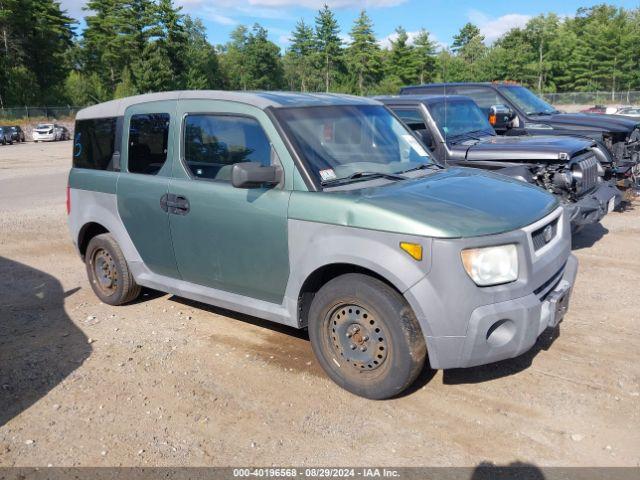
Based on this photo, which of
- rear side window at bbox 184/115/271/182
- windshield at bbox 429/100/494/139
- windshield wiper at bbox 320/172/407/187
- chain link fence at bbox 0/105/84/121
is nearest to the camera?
windshield wiper at bbox 320/172/407/187

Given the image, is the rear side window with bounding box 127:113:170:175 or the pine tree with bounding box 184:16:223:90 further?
the pine tree with bounding box 184:16:223:90

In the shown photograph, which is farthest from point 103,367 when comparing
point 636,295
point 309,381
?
point 636,295

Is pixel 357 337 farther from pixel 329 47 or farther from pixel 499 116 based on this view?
pixel 329 47

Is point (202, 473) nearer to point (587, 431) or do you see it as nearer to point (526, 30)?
point (587, 431)

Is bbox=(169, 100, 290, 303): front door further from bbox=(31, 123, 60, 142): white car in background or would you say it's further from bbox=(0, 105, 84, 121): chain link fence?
bbox=(0, 105, 84, 121): chain link fence

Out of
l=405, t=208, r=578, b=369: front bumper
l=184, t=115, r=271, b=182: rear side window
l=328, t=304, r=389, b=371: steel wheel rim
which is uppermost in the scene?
l=184, t=115, r=271, b=182: rear side window

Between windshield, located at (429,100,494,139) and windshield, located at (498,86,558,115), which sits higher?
windshield, located at (498,86,558,115)

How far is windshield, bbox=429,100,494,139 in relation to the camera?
802 cm

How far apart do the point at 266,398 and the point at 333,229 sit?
1.24m

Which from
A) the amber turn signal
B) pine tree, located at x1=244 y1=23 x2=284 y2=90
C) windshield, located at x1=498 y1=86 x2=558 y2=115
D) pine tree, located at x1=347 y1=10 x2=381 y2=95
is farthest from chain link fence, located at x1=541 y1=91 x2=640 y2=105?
the amber turn signal

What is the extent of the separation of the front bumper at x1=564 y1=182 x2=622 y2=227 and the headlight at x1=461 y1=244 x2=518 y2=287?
Result: 3290 mm

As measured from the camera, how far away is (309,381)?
430 cm

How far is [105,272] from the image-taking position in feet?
19.4

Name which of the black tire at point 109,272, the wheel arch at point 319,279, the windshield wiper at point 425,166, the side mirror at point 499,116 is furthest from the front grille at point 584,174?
the black tire at point 109,272
